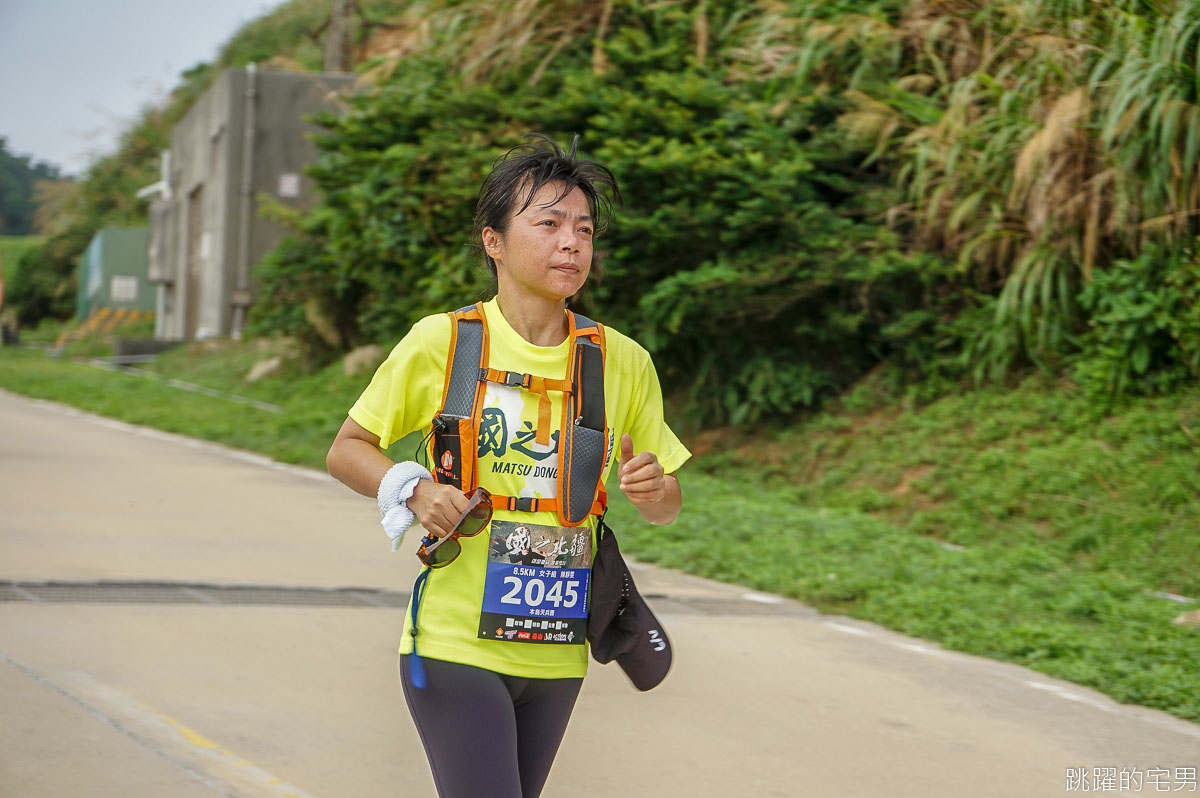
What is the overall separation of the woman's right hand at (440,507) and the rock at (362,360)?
612 inches

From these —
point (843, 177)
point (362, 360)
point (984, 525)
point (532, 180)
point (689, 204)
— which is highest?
point (843, 177)

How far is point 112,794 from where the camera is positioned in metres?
3.83

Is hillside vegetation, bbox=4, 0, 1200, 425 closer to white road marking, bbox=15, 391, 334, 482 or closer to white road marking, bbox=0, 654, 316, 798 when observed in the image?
white road marking, bbox=15, 391, 334, 482

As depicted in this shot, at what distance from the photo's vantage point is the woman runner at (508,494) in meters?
2.46

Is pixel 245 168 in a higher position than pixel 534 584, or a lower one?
higher

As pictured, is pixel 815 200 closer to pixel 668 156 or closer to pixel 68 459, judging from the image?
pixel 668 156

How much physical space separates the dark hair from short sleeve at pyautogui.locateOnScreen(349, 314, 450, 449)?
26cm

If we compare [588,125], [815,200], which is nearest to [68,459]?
[588,125]

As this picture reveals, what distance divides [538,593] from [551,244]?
2.18 ft

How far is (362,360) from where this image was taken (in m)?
18.1

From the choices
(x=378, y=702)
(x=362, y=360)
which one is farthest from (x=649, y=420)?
(x=362, y=360)

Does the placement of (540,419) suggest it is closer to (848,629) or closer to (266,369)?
(848,629)

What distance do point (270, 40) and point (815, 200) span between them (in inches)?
1404

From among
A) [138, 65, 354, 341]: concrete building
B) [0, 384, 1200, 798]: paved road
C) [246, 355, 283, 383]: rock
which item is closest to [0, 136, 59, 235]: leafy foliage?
[138, 65, 354, 341]: concrete building
